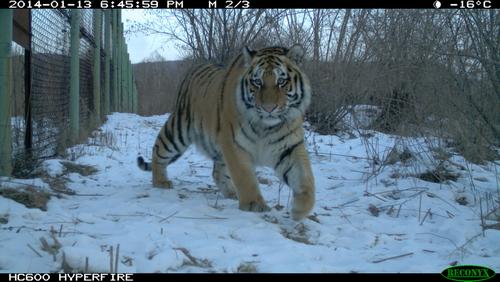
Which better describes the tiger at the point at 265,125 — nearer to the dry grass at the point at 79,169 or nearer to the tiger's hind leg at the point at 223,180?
the tiger's hind leg at the point at 223,180

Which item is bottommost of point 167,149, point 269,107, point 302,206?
point 302,206

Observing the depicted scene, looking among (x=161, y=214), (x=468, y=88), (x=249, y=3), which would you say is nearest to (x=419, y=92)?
(x=468, y=88)

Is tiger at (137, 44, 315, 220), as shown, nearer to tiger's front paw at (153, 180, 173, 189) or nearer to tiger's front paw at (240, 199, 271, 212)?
tiger's front paw at (240, 199, 271, 212)

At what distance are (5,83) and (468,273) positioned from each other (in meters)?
3.39

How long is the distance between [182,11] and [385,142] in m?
5.51

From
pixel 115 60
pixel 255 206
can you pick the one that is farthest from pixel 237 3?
pixel 115 60

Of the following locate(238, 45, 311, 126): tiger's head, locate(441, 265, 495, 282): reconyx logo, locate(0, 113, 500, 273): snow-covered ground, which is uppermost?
locate(238, 45, 311, 126): tiger's head

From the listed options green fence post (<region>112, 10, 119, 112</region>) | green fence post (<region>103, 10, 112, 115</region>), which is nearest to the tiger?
green fence post (<region>103, 10, 112, 115</region>)

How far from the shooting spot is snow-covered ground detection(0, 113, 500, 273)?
2273 mm

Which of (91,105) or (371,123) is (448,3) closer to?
(371,123)

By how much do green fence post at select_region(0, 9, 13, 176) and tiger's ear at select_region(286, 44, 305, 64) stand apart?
211 centimetres

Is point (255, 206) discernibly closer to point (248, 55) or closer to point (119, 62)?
point (248, 55)

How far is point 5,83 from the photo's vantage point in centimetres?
373

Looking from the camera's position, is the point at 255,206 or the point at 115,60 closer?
the point at 255,206
